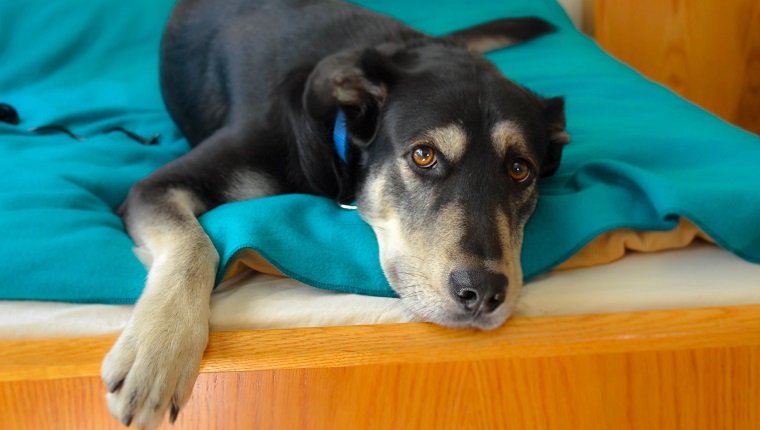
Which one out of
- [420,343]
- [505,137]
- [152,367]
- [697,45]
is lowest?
[697,45]

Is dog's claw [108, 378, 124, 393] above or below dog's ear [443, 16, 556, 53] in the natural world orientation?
above

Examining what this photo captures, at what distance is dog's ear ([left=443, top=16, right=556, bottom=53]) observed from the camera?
2941 mm

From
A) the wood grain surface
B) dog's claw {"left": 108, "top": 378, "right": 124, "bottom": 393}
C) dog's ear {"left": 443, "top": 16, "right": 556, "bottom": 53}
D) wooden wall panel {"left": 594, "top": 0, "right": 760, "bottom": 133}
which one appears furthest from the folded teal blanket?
wooden wall panel {"left": 594, "top": 0, "right": 760, "bottom": 133}

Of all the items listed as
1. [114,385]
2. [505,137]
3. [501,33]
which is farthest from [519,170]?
[501,33]

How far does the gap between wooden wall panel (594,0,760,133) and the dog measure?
2.31 meters

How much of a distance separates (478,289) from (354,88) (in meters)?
0.72

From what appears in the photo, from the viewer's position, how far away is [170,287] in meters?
1.26

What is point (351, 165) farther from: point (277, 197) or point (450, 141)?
point (450, 141)

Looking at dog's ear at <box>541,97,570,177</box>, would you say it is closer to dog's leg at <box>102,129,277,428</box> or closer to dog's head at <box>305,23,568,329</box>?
dog's head at <box>305,23,568,329</box>

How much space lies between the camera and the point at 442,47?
188 centimetres

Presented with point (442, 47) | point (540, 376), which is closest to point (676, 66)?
point (442, 47)

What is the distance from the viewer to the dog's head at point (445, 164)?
4.11ft

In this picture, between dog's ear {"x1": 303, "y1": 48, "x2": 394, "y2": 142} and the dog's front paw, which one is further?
dog's ear {"x1": 303, "y1": 48, "x2": 394, "y2": 142}

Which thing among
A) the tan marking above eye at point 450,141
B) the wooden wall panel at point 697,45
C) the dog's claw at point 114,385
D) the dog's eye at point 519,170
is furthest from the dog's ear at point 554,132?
the wooden wall panel at point 697,45
